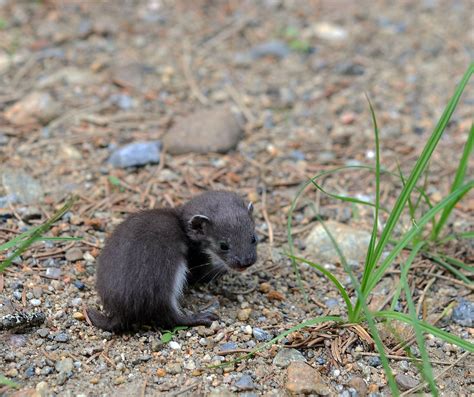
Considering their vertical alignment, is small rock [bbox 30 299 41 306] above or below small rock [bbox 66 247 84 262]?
above

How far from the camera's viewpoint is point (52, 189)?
593cm

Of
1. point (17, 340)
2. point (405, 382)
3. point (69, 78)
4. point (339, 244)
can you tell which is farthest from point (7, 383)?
point (69, 78)

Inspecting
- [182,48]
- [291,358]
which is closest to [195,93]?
[182,48]

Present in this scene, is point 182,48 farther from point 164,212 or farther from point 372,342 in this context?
point 372,342

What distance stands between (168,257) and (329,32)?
5.19 meters

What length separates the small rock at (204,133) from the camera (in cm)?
661

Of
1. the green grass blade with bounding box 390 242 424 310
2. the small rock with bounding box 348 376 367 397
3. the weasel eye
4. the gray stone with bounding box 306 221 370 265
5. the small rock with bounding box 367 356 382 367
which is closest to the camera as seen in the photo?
the small rock with bounding box 348 376 367 397

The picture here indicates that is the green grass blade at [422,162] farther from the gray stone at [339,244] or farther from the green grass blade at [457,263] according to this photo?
the gray stone at [339,244]

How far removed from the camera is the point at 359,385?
409 centimetres

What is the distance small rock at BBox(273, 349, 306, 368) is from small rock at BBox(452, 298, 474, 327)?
1.36 m

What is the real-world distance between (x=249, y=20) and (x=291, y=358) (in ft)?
19.0

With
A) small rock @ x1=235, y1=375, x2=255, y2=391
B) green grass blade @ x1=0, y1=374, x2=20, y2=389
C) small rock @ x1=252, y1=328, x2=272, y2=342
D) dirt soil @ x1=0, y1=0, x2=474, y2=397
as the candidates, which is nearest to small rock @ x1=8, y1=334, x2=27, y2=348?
dirt soil @ x1=0, y1=0, x2=474, y2=397

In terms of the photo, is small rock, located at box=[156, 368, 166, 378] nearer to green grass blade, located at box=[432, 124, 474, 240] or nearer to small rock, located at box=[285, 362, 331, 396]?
small rock, located at box=[285, 362, 331, 396]

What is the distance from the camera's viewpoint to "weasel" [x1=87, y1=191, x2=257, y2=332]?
4.41 m
